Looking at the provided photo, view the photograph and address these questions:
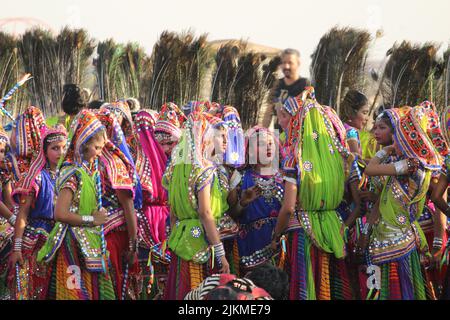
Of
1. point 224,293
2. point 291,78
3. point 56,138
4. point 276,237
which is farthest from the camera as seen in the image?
point 291,78

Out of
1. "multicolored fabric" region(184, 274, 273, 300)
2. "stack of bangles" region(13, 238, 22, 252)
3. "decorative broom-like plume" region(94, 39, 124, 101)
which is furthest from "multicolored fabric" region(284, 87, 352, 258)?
"decorative broom-like plume" region(94, 39, 124, 101)

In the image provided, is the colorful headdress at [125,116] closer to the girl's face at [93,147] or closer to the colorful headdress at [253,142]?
the colorful headdress at [253,142]

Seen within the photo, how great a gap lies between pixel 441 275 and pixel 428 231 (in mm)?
343

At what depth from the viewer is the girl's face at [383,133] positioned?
20.7 feet

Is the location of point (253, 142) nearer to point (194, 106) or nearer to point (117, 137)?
point (117, 137)

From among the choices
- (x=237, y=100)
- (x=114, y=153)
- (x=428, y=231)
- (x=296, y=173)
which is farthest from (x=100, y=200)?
(x=237, y=100)

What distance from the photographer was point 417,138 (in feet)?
19.8

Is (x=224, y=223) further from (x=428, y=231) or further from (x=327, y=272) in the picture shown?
(x=428, y=231)

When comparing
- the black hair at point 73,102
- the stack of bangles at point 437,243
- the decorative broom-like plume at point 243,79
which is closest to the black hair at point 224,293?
the stack of bangles at point 437,243

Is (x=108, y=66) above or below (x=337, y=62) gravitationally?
above

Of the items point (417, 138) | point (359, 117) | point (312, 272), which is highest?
point (359, 117)

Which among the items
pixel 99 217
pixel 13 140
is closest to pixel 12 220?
pixel 13 140

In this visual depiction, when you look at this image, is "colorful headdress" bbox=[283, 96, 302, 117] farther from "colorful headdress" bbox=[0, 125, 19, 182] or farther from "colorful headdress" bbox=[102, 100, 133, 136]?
"colorful headdress" bbox=[0, 125, 19, 182]

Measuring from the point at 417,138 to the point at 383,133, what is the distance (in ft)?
1.09
